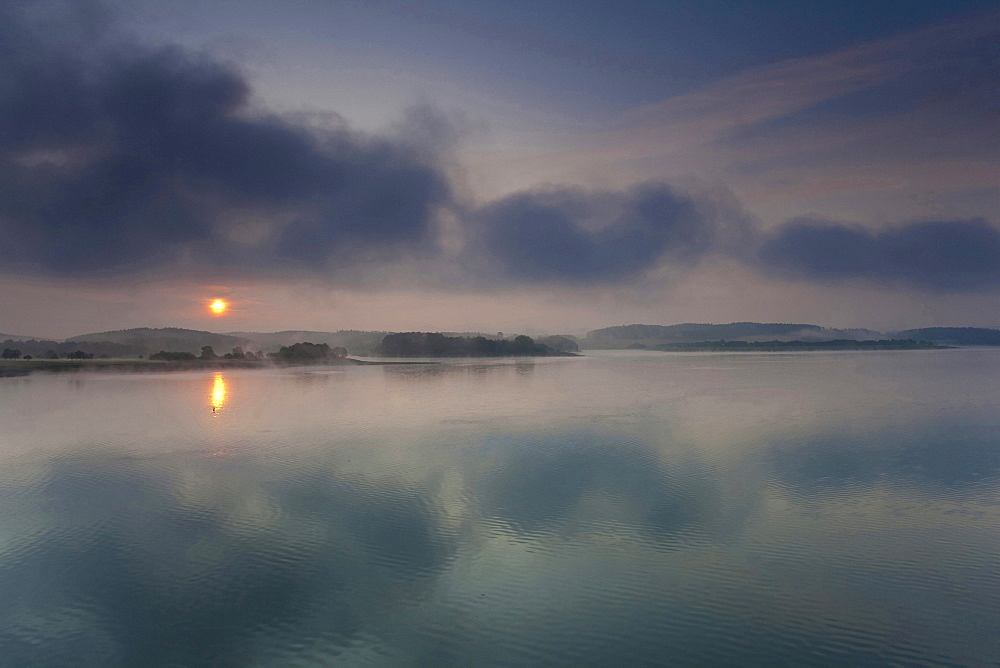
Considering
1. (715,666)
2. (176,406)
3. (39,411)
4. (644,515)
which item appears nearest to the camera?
(715,666)

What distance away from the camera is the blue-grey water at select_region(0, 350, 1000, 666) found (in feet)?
25.6

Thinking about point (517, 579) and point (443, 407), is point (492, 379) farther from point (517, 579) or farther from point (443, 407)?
point (517, 579)

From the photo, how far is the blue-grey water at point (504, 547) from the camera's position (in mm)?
7812

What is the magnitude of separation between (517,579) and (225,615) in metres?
4.33

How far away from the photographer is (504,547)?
11.0 m

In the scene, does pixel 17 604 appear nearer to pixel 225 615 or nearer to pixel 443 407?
pixel 225 615

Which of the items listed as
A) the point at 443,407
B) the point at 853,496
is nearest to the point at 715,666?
the point at 853,496

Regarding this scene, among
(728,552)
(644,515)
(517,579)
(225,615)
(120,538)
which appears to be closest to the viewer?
(225,615)

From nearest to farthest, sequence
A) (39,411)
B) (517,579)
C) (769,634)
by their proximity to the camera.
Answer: (769,634), (517,579), (39,411)

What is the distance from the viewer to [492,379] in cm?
5491

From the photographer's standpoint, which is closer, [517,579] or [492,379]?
[517,579]

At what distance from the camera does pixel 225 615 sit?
8.52 meters

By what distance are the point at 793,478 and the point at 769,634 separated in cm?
906

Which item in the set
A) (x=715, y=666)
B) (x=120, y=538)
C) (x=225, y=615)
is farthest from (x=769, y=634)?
(x=120, y=538)
